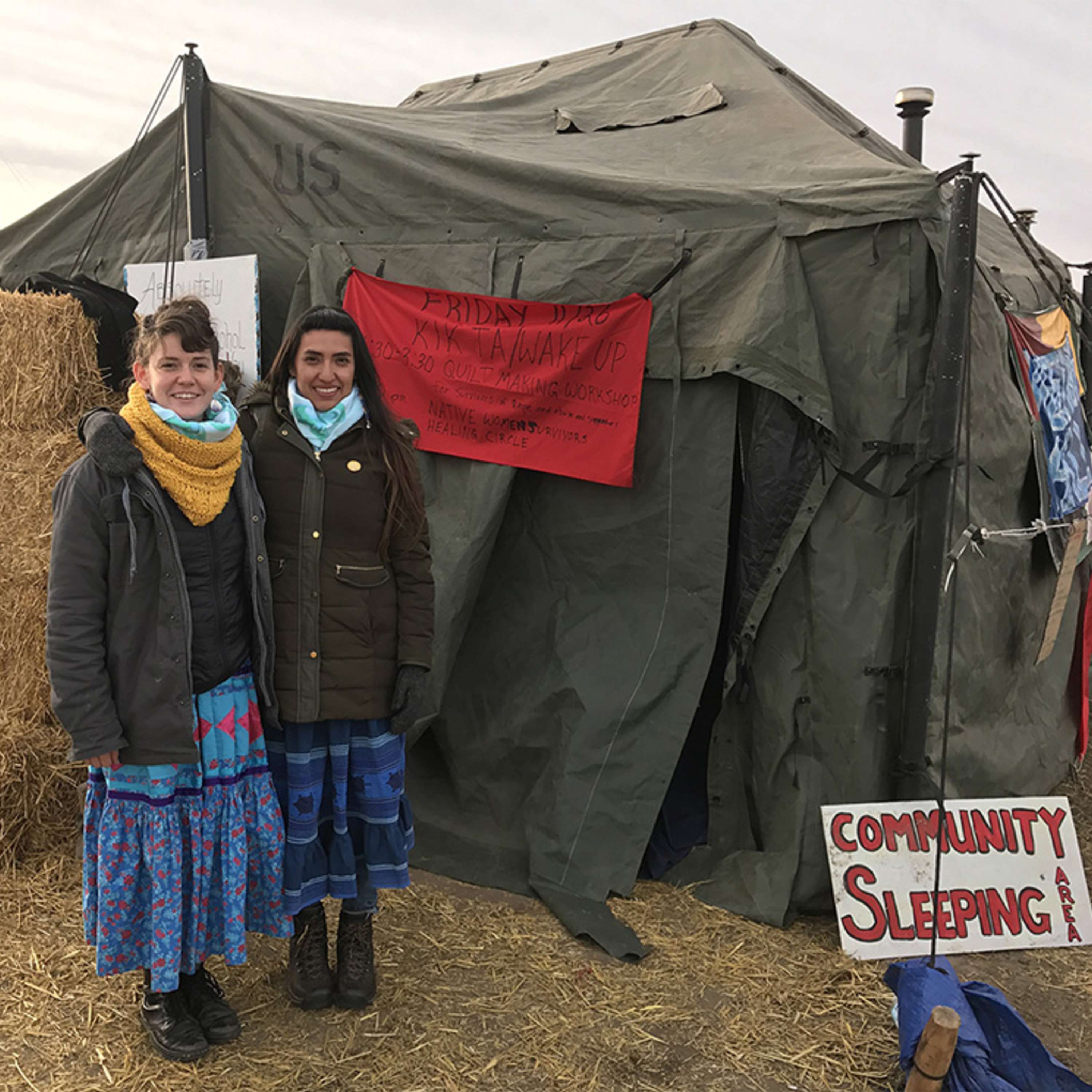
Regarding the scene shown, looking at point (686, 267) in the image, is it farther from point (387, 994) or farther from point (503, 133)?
point (387, 994)

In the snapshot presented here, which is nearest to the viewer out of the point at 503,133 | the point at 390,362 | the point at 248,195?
the point at 390,362

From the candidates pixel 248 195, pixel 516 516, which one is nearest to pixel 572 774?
pixel 516 516

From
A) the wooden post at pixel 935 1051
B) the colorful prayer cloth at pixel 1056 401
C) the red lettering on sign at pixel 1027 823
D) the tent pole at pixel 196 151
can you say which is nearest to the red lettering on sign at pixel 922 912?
the red lettering on sign at pixel 1027 823

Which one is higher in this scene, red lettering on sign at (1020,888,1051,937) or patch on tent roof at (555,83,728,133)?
patch on tent roof at (555,83,728,133)

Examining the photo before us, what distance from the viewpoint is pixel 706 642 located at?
12.0 feet

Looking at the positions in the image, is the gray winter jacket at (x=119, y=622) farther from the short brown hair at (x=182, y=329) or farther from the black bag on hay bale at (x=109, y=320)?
the black bag on hay bale at (x=109, y=320)

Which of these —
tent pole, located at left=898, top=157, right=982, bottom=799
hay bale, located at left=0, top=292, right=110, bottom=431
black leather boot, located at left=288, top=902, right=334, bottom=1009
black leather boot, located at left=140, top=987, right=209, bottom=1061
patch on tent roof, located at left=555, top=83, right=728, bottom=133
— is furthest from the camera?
patch on tent roof, located at left=555, top=83, right=728, bottom=133

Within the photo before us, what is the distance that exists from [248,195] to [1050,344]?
133 inches

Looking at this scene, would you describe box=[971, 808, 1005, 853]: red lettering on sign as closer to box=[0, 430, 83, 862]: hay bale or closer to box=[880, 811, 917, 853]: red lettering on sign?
box=[880, 811, 917, 853]: red lettering on sign

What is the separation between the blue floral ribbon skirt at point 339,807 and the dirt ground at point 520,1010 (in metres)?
0.40

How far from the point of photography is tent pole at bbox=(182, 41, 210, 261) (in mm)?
4199

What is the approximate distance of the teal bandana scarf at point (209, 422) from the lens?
2.42 meters

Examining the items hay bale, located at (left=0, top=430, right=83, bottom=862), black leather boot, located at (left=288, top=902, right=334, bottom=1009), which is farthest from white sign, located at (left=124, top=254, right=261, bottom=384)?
black leather boot, located at (left=288, top=902, right=334, bottom=1009)

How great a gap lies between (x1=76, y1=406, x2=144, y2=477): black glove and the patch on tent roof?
9.68ft
